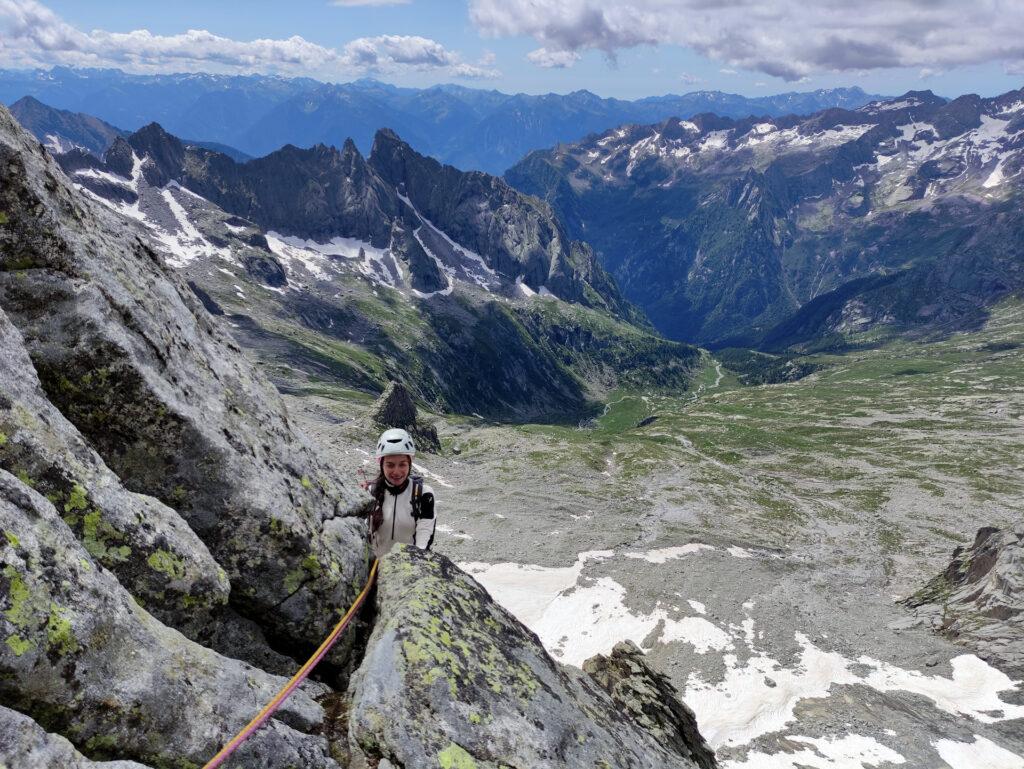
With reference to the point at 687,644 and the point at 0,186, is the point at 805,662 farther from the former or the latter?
the point at 0,186

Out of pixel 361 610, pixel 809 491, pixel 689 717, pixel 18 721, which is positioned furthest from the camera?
pixel 809 491

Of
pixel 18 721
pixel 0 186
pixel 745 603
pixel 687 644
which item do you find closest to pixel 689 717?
pixel 18 721

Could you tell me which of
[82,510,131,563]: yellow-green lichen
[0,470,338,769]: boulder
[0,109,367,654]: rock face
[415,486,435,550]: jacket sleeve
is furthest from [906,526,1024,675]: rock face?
[82,510,131,563]: yellow-green lichen

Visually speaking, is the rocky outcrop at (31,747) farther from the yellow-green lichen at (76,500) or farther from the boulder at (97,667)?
the yellow-green lichen at (76,500)

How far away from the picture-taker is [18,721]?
22.9 ft

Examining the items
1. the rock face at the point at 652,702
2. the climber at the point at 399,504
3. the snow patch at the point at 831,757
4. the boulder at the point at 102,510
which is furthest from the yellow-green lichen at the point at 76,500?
the snow patch at the point at 831,757

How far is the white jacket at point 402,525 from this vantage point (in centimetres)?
1677

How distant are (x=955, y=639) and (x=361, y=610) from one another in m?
61.8

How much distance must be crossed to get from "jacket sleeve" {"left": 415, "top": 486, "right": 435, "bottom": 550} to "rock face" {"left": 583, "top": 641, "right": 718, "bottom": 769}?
294 inches

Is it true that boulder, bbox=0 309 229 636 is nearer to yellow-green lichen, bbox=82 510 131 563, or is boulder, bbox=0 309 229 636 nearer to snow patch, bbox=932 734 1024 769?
yellow-green lichen, bbox=82 510 131 563

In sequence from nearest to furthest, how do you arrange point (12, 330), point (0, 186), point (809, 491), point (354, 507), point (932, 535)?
point (12, 330) < point (0, 186) < point (354, 507) < point (932, 535) < point (809, 491)

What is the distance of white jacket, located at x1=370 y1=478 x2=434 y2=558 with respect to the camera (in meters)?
16.8

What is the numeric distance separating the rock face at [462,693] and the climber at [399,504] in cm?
105

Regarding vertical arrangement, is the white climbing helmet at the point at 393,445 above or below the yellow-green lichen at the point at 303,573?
above
